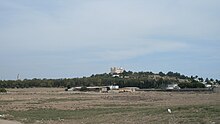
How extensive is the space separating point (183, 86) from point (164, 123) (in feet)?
514

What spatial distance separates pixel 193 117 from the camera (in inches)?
882

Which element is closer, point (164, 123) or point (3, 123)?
point (164, 123)

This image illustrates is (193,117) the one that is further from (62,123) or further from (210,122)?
(62,123)

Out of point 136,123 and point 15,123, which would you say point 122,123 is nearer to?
point 136,123

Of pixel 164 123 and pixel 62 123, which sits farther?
pixel 62 123

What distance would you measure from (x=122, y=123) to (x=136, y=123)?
1227mm

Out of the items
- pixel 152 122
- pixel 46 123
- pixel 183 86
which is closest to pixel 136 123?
pixel 152 122

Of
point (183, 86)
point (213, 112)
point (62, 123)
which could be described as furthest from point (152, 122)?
point (183, 86)

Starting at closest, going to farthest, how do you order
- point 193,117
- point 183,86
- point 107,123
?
1. point 193,117
2. point 107,123
3. point 183,86

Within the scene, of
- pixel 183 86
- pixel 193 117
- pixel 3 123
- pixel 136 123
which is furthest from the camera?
pixel 183 86

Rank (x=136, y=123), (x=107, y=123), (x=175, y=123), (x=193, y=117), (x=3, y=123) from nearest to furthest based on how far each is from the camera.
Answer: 1. (x=175, y=123)
2. (x=193, y=117)
3. (x=136, y=123)
4. (x=107, y=123)
5. (x=3, y=123)

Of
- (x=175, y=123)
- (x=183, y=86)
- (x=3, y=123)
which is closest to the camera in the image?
(x=175, y=123)

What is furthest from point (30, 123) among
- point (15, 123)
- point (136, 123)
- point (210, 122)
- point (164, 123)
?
point (210, 122)

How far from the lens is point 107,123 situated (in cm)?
2577
